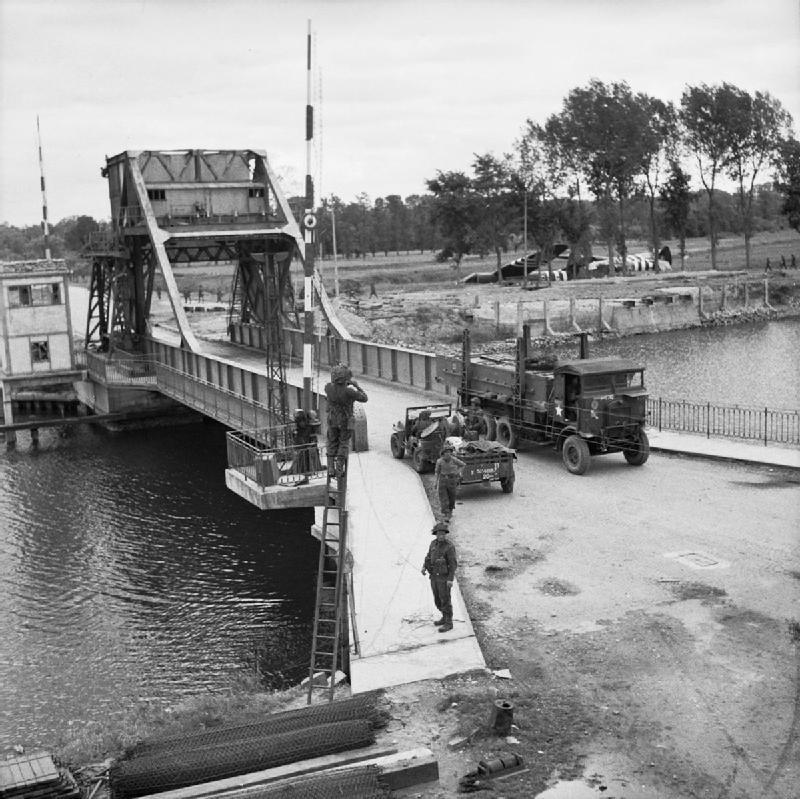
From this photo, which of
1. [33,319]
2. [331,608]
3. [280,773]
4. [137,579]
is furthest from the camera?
[33,319]

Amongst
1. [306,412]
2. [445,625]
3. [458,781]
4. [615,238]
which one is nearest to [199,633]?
[306,412]

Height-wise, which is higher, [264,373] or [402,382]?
[264,373]

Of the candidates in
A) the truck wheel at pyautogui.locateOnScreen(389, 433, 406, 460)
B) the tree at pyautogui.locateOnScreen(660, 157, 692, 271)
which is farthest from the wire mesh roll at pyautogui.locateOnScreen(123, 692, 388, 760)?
the tree at pyautogui.locateOnScreen(660, 157, 692, 271)

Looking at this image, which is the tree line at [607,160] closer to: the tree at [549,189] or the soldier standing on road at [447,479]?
the tree at [549,189]

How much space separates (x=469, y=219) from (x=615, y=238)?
16.9 m

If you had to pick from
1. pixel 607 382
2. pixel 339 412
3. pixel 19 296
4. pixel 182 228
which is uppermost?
pixel 182 228

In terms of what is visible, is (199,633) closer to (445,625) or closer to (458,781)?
(445,625)

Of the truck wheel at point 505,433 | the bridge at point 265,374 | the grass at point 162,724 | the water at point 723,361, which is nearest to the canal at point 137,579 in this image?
the water at point 723,361

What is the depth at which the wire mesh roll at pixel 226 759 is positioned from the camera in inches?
440

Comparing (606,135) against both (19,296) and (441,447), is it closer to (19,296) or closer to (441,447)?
(19,296)

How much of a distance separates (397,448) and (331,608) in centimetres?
791

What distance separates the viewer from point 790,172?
276ft

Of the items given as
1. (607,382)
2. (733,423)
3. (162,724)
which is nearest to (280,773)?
(162,724)

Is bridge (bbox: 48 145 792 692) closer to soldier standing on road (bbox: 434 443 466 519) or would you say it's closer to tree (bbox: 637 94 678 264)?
soldier standing on road (bbox: 434 443 466 519)
